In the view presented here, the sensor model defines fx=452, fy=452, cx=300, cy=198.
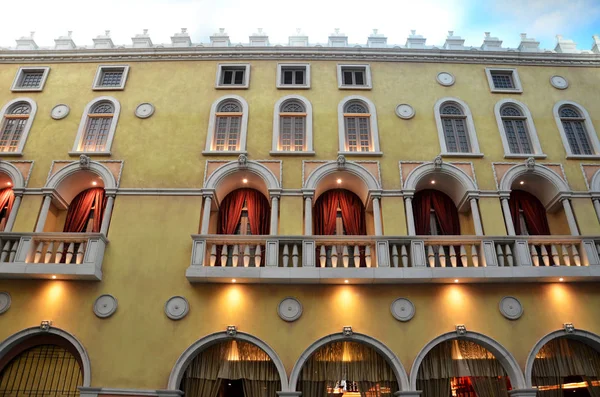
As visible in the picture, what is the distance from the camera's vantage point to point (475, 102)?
1720 cm

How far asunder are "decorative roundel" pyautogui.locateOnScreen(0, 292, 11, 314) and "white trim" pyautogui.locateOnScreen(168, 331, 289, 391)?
5392 millimetres

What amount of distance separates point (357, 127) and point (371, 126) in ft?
1.73

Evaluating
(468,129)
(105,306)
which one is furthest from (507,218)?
(105,306)

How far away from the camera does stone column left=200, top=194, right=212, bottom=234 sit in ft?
47.3

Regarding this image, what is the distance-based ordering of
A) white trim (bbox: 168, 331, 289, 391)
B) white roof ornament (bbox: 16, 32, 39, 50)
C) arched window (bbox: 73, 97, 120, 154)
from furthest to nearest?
1. white roof ornament (bbox: 16, 32, 39, 50)
2. arched window (bbox: 73, 97, 120, 154)
3. white trim (bbox: 168, 331, 289, 391)

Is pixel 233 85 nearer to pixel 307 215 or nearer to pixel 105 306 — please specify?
pixel 307 215

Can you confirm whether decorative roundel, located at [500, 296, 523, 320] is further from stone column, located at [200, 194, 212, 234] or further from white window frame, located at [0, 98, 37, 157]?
white window frame, located at [0, 98, 37, 157]

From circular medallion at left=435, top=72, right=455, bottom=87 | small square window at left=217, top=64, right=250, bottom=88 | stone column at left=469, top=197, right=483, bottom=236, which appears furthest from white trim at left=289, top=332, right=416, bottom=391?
circular medallion at left=435, top=72, right=455, bottom=87

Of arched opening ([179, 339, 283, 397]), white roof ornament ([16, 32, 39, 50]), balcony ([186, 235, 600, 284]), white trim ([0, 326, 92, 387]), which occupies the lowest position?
arched opening ([179, 339, 283, 397])

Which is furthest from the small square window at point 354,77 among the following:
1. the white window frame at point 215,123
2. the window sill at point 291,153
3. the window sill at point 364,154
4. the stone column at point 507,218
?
the stone column at point 507,218

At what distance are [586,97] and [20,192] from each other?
2093cm

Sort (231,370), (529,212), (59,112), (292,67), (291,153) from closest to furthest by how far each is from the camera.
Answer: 1. (231,370)
2. (291,153)
3. (529,212)
4. (59,112)
5. (292,67)

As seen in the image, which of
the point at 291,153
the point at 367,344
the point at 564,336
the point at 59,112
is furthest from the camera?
the point at 59,112

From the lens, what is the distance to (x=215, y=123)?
54.8 feet
